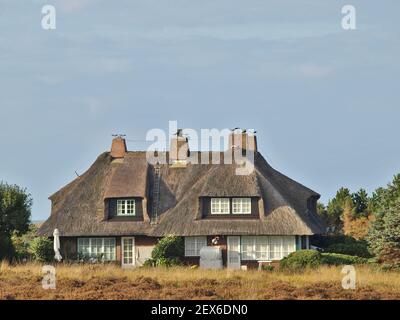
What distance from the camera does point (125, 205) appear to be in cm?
6097

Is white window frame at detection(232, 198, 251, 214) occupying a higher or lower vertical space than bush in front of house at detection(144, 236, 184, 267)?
higher

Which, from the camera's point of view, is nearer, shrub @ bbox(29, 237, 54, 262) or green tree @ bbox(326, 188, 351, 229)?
shrub @ bbox(29, 237, 54, 262)

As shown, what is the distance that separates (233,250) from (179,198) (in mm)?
5296

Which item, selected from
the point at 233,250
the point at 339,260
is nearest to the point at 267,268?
the point at 339,260

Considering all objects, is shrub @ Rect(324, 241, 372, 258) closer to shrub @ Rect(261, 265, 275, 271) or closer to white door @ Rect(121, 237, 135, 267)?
shrub @ Rect(261, 265, 275, 271)

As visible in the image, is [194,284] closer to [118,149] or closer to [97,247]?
[97,247]

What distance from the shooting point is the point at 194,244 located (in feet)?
192

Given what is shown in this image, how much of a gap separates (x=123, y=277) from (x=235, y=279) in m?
4.75

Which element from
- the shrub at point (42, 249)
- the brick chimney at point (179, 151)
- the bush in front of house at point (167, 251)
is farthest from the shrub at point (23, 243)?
the brick chimney at point (179, 151)

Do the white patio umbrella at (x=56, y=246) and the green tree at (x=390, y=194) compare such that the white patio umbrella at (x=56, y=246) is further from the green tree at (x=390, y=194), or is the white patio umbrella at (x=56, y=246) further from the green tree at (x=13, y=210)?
the green tree at (x=390, y=194)

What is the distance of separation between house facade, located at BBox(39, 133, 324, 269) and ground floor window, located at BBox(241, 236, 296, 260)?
56 mm

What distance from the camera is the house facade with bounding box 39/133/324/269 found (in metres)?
58.2

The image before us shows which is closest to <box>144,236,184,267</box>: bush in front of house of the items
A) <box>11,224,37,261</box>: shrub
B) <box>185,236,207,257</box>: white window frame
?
<box>185,236,207,257</box>: white window frame
